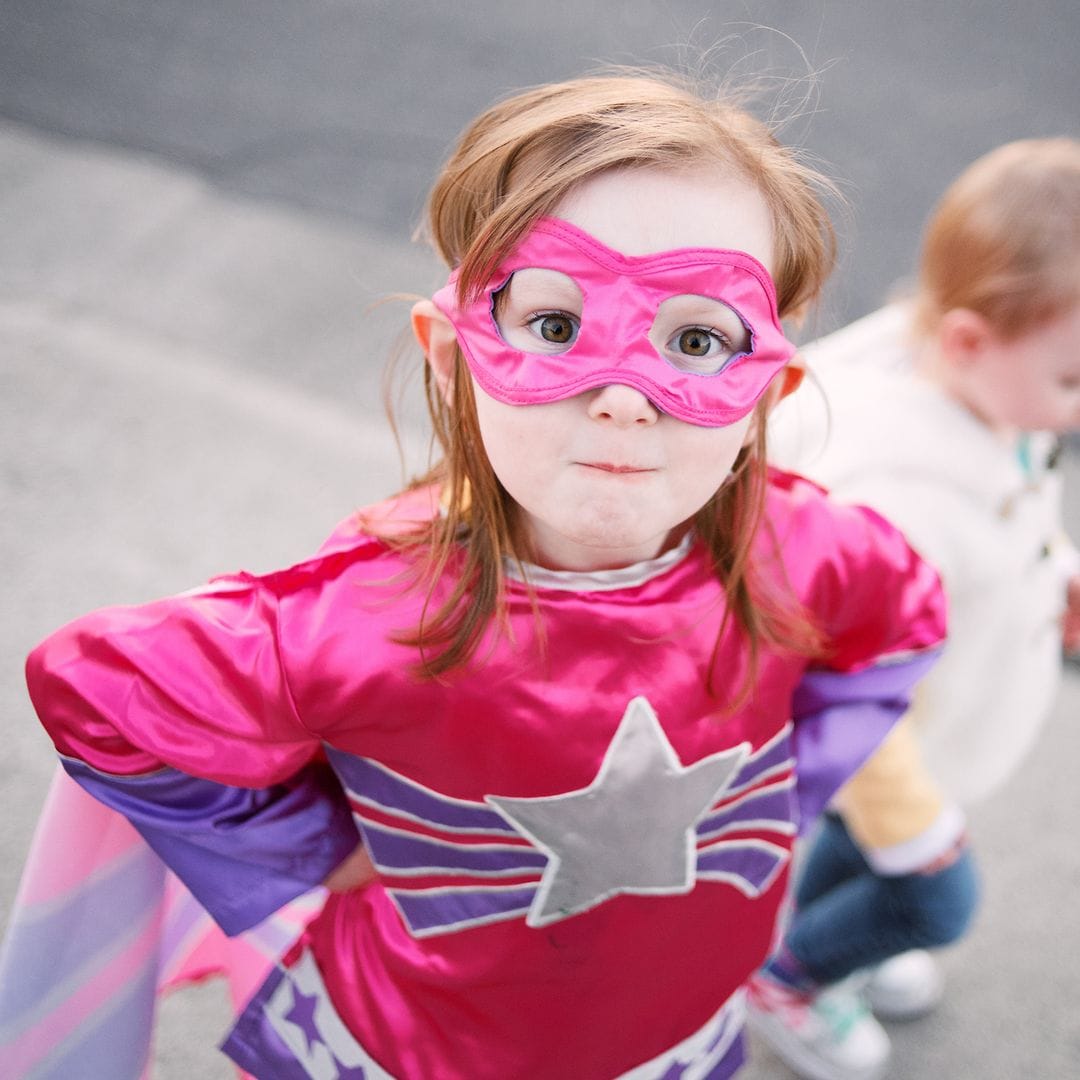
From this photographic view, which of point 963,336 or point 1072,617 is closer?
point 963,336

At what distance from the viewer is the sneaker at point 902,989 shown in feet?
8.20

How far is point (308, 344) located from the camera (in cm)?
393

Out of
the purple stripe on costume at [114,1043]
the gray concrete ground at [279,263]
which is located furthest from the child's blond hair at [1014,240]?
the purple stripe on costume at [114,1043]

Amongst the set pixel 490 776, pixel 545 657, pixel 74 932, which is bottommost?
pixel 74 932

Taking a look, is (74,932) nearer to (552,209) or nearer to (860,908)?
(552,209)

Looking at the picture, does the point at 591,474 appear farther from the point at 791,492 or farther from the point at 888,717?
the point at 888,717

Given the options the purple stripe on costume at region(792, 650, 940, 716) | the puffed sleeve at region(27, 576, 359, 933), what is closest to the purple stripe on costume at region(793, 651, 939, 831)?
the purple stripe on costume at region(792, 650, 940, 716)

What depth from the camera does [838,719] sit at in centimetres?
166

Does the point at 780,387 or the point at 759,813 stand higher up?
the point at 780,387

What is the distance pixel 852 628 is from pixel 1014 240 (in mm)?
690

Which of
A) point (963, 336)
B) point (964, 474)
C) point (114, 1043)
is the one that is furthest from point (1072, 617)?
point (114, 1043)

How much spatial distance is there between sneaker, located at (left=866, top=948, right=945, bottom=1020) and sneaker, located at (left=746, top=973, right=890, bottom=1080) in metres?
0.07

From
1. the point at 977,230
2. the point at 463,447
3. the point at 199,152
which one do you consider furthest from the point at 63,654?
the point at 199,152

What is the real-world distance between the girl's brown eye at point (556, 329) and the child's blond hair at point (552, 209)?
0.07 metres
